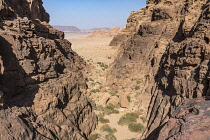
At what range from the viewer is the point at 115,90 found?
61.2 feet

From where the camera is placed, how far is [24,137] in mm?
5691

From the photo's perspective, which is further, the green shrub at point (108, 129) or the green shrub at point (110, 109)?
the green shrub at point (110, 109)

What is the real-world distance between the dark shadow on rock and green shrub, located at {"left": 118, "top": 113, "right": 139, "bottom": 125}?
7.31 meters

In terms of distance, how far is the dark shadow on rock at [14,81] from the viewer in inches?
308

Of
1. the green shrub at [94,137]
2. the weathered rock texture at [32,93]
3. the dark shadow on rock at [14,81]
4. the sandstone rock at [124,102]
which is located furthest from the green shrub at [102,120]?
the dark shadow on rock at [14,81]

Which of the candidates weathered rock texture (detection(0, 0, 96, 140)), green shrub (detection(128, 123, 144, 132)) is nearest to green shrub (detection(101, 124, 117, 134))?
weathered rock texture (detection(0, 0, 96, 140))

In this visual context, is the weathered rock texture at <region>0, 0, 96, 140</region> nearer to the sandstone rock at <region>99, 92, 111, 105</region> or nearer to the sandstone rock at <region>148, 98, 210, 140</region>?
the sandstone rock at <region>99, 92, 111, 105</region>

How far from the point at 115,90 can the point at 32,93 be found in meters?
11.1

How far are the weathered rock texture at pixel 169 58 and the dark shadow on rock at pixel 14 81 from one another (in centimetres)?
637

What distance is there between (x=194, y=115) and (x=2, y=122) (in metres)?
5.96

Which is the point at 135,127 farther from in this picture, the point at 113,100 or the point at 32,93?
the point at 32,93

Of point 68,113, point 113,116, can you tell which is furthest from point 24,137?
point 113,116

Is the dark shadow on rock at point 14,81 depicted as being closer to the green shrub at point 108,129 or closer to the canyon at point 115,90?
the canyon at point 115,90

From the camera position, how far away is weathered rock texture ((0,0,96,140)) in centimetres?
639
